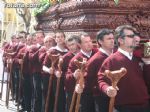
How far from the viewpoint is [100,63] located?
17.6 ft

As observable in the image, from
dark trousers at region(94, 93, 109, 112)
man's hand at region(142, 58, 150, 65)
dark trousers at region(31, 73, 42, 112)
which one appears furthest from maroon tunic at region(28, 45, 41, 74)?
man's hand at region(142, 58, 150, 65)

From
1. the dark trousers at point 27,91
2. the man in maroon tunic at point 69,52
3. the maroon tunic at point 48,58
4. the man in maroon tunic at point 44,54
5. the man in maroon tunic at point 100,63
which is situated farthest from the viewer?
the dark trousers at point 27,91

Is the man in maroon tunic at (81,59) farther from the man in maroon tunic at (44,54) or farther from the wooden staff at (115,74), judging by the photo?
the man in maroon tunic at (44,54)

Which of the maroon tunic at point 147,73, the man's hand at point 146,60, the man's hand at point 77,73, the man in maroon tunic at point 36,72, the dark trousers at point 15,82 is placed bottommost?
the dark trousers at point 15,82

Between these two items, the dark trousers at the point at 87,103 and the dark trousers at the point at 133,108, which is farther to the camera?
the dark trousers at the point at 87,103

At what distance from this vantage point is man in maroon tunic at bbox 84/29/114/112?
530 centimetres

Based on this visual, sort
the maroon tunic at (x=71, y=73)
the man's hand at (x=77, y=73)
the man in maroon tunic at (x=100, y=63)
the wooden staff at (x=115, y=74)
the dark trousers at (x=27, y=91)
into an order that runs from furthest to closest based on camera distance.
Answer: the dark trousers at (x=27, y=91) < the maroon tunic at (x=71, y=73) < the man's hand at (x=77, y=73) < the man in maroon tunic at (x=100, y=63) < the wooden staff at (x=115, y=74)

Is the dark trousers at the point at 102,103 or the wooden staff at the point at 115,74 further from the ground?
the wooden staff at the point at 115,74

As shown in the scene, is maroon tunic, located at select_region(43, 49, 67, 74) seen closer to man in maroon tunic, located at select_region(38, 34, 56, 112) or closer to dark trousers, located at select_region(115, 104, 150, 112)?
man in maroon tunic, located at select_region(38, 34, 56, 112)

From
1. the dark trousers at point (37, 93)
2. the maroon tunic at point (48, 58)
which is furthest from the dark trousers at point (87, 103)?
the dark trousers at point (37, 93)

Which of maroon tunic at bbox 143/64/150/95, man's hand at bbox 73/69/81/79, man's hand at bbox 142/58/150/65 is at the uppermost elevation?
man's hand at bbox 142/58/150/65

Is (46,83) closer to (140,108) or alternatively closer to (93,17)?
(93,17)

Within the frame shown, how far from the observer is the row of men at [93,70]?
4656 mm

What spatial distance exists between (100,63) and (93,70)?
5.3 inches
